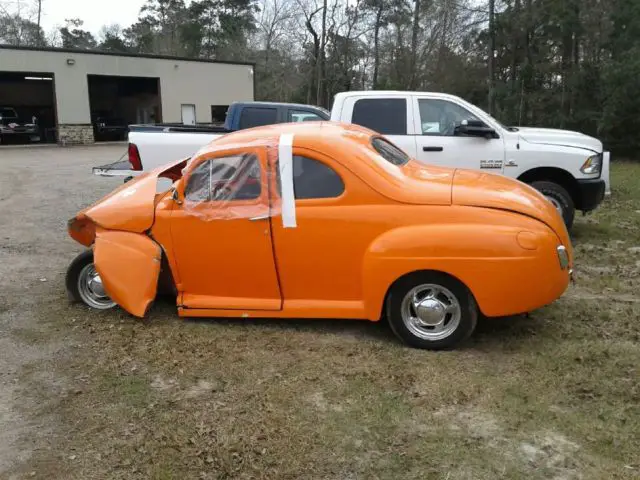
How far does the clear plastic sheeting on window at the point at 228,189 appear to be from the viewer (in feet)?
15.8

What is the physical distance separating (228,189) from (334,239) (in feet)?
3.38

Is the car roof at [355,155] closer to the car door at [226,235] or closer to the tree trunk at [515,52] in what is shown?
the car door at [226,235]

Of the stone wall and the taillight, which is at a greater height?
the stone wall

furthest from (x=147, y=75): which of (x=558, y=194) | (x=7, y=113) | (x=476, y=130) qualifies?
(x=558, y=194)

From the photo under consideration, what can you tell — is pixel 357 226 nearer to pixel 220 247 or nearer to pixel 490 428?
pixel 220 247

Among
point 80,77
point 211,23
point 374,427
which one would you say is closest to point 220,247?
point 374,427

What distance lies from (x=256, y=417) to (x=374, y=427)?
0.74m

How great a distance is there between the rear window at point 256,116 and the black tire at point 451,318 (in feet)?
22.8

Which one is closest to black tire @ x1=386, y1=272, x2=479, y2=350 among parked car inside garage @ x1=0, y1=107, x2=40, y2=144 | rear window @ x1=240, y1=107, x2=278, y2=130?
rear window @ x1=240, y1=107, x2=278, y2=130

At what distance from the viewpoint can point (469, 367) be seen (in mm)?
4242

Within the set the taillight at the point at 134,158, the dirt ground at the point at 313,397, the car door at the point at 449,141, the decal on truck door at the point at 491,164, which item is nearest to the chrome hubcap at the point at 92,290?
the dirt ground at the point at 313,397

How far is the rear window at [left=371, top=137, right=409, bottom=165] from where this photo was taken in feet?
17.0

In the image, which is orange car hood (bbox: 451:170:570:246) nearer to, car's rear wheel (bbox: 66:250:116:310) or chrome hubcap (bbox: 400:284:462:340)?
chrome hubcap (bbox: 400:284:462:340)

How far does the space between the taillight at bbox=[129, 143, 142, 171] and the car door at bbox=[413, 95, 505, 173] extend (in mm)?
3934
